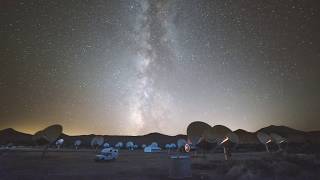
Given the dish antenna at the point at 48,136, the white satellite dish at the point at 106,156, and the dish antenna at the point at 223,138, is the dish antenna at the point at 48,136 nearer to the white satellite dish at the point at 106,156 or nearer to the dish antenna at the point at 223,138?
the white satellite dish at the point at 106,156

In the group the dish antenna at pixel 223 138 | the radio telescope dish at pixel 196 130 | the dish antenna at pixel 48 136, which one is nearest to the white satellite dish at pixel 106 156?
the dish antenna at pixel 48 136

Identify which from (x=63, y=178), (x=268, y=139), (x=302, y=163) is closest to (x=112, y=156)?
(x=63, y=178)

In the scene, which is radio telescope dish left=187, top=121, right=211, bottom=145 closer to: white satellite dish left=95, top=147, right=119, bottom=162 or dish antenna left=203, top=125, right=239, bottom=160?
dish antenna left=203, top=125, right=239, bottom=160

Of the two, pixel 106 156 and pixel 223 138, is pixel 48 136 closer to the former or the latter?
pixel 106 156

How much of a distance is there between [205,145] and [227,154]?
16.2ft

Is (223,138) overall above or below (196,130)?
below

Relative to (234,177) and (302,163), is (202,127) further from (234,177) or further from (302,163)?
(234,177)

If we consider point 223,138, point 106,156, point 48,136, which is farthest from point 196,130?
point 48,136

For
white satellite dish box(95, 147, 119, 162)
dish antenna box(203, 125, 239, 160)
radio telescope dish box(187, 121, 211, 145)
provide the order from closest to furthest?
white satellite dish box(95, 147, 119, 162) < dish antenna box(203, 125, 239, 160) < radio telescope dish box(187, 121, 211, 145)

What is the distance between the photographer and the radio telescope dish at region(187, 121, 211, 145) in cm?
5331

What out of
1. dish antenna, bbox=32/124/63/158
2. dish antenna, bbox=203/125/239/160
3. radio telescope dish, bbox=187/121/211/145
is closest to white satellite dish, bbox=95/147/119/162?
dish antenna, bbox=32/124/63/158

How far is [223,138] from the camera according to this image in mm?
49406

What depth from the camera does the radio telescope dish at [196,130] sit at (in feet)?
175

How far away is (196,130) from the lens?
54344mm
